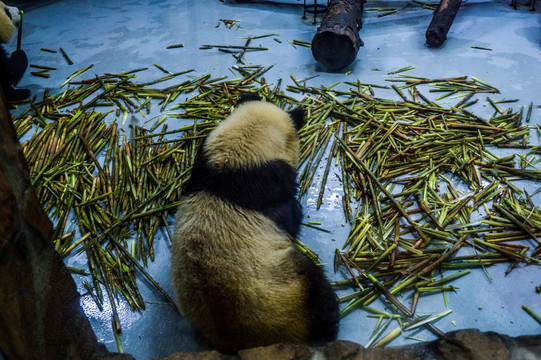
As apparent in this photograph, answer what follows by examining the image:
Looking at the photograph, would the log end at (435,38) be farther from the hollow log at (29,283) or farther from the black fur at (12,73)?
the hollow log at (29,283)

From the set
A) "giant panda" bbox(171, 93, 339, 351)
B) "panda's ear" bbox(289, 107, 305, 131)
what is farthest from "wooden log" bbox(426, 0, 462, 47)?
"giant panda" bbox(171, 93, 339, 351)

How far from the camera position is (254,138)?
256cm

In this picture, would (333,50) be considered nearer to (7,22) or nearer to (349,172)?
(349,172)

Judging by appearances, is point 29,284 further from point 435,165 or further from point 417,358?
point 435,165

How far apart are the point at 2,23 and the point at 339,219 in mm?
4526

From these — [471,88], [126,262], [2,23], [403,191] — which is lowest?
[126,262]

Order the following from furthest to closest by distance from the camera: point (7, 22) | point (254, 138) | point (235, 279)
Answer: point (7, 22)
point (254, 138)
point (235, 279)

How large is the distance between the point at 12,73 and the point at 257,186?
3.73 meters

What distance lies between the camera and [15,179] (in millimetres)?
1491

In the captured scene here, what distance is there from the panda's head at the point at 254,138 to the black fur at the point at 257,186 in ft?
0.15

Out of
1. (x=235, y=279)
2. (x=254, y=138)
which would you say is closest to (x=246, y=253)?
(x=235, y=279)

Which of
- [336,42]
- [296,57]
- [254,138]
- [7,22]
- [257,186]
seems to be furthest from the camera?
[296,57]

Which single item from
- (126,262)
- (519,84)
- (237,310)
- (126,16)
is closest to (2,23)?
(126,16)

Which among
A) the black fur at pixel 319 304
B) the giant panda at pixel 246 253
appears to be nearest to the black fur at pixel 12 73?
the giant panda at pixel 246 253
